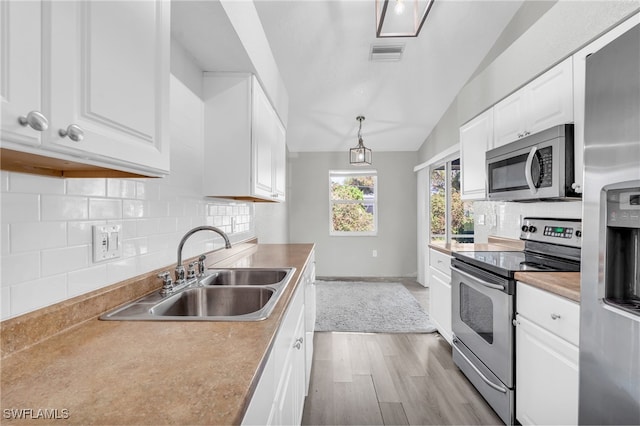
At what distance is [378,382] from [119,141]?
2.13 meters

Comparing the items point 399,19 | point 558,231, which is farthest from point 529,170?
point 399,19

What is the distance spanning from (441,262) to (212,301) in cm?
201

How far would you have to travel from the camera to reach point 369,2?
8.06ft

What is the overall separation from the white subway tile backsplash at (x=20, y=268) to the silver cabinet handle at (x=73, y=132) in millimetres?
410

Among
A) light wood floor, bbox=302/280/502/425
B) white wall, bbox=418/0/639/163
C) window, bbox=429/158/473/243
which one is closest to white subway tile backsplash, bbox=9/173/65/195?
light wood floor, bbox=302/280/502/425

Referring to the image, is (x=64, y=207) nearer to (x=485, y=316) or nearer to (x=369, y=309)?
(x=485, y=316)

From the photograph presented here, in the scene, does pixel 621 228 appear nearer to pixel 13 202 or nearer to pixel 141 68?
pixel 141 68

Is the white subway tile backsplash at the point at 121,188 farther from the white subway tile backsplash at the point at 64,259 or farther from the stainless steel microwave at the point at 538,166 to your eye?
the stainless steel microwave at the point at 538,166

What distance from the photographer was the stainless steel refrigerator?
0.92 m

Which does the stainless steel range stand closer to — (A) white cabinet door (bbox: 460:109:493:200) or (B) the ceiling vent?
(A) white cabinet door (bbox: 460:109:493:200)

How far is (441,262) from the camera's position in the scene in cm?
259

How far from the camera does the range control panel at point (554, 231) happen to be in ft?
5.84

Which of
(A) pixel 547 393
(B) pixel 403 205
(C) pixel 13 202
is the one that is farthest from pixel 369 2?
(B) pixel 403 205

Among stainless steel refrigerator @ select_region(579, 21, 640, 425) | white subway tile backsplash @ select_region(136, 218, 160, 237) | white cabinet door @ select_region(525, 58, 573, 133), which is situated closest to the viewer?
stainless steel refrigerator @ select_region(579, 21, 640, 425)
